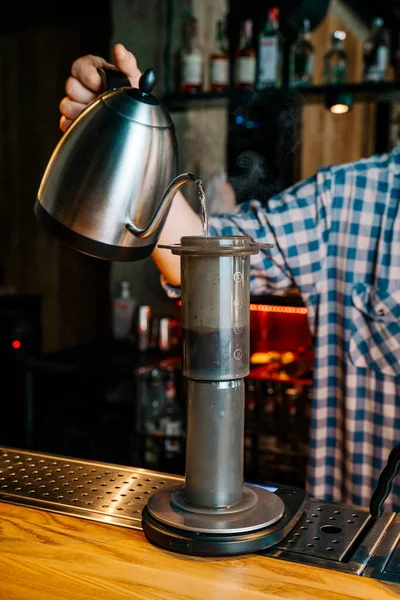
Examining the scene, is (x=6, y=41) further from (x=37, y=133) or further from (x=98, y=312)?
(x=98, y=312)

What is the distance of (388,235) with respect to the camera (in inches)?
62.3

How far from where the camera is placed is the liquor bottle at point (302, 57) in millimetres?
2854

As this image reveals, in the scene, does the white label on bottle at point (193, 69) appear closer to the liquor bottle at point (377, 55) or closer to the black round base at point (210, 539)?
the liquor bottle at point (377, 55)

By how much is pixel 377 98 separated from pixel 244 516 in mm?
2227

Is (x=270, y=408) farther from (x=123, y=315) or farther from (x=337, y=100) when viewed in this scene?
(x=337, y=100)

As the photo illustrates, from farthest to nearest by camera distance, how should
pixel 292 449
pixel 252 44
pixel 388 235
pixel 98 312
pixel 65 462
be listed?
pixel 98 312 → pixel 252 44 → pixel 292 449 → pixel 388 235 → pixel 65 462

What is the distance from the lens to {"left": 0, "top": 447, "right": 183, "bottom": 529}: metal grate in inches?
39.8

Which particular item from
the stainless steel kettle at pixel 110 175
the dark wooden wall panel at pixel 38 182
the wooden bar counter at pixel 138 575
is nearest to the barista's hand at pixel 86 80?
the stainless steel kettle at pixel 110 175

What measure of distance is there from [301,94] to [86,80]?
1.79 metres

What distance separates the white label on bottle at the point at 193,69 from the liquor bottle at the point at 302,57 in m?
0.38

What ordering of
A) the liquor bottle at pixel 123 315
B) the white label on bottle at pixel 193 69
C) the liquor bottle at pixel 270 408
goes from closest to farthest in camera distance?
the liquor bottle at pixel 270 408 < the white label on bottle at pixel 193 69 < the liquor bottle at pixel 123 315

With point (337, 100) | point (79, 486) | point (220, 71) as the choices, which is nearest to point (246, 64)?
point (220, 71)

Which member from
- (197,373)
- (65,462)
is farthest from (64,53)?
(197,373)

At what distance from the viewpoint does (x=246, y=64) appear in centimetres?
284
